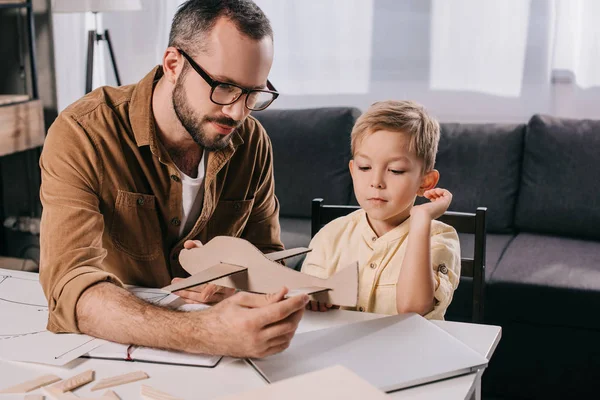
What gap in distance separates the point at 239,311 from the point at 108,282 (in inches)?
11.1

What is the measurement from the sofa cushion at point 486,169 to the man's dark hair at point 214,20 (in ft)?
5.54

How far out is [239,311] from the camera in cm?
107

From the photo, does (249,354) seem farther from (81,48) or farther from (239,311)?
(81,48)

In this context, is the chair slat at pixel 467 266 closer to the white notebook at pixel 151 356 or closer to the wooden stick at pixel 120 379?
the white notebook at pixel 151 356

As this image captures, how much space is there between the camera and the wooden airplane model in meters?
1.12

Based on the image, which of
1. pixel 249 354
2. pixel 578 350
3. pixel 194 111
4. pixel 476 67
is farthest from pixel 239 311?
pixel 476 67

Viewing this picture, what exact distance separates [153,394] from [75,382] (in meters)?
0.12

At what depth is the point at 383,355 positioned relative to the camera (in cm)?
107

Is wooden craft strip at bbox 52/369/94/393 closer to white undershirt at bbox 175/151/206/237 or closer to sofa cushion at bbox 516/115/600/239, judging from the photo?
white undershirt at bbox 175/151/206/237

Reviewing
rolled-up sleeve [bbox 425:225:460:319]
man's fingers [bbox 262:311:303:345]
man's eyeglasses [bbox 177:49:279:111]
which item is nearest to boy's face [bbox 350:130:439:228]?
rolled-up sleeve [bbox 425:225:460:319]

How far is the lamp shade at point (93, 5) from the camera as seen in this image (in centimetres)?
336

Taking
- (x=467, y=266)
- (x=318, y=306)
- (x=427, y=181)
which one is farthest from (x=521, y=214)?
(x=318, y=306)

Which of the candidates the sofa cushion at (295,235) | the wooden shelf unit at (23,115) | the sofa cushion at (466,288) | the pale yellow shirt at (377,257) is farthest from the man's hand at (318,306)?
the wooden shelf unit at (23,115)

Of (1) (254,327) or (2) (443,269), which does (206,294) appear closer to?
(1) (254,327)
